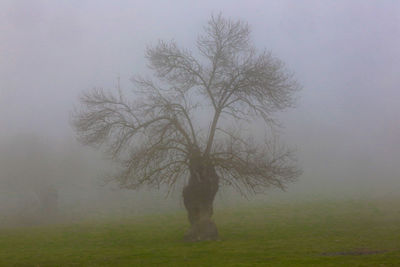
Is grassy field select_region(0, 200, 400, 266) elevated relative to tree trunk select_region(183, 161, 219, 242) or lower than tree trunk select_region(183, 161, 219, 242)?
lower

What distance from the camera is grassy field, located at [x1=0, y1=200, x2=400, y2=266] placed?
17.9m

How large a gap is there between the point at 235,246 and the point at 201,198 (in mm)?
3330

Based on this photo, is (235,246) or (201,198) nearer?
(235,246)

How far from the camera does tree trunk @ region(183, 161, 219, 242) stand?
2392 centimetres

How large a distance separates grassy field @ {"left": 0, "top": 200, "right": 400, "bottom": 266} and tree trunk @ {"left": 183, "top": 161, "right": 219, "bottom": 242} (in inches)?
38.6

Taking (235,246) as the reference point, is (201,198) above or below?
above

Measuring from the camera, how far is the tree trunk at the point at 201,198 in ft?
78.5

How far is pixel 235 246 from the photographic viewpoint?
22.0 m

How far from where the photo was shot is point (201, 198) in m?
24.0

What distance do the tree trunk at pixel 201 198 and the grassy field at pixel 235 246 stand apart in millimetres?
982

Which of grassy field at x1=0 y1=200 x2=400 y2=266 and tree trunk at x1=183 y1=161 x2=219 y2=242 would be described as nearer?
grassy field at x1=0 y1=200 x2=400 y2=266

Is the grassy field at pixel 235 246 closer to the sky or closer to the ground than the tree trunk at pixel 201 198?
closer to the ground

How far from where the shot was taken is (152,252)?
2133cm

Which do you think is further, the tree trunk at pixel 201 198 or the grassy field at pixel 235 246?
the tree trunk at pixel 201 198
